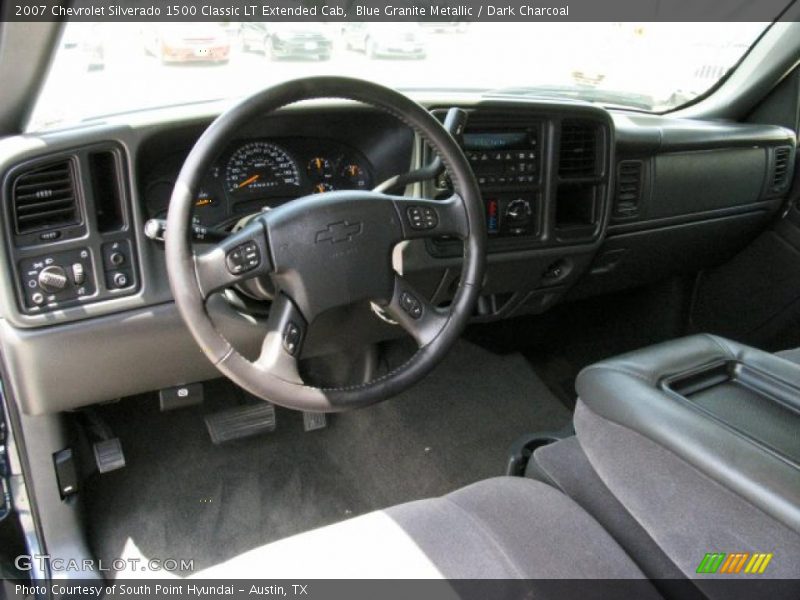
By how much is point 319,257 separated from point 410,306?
0.23m

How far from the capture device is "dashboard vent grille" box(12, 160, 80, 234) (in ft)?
4.62

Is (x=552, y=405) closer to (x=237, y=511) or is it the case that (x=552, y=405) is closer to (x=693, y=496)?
(x=237, y=511)

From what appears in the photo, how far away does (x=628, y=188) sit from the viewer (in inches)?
87.7

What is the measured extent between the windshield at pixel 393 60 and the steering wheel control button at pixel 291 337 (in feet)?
1.41

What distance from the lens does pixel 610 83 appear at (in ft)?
8.27

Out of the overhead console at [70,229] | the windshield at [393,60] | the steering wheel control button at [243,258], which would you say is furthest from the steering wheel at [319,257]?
the overhead console at [70,229]

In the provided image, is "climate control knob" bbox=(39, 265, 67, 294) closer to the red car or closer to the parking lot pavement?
the parking lot pavement

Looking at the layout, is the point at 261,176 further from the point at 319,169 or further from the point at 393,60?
the point at 393,60

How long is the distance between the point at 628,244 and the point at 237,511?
4.81ft

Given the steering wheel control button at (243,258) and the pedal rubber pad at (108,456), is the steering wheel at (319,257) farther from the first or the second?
the pedal rubber pad at (108,456)

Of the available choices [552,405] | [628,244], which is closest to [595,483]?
[628,244]

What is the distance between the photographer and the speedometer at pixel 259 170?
1.68 meters

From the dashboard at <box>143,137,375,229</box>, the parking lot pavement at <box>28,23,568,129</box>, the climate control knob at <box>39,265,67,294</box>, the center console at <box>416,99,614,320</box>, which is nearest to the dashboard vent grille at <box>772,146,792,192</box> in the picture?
the center console at <box>416,99,614,320</box>

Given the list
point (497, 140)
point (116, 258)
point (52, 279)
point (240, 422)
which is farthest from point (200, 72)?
point (240, 422)
